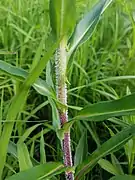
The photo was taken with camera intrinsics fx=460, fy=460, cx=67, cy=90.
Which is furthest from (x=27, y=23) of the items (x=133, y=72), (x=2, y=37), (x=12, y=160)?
(x=12, y=160)

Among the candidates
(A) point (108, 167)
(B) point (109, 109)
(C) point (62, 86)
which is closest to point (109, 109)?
(B) point (109, 109)

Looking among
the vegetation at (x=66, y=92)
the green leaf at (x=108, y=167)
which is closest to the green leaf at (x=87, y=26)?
the vegetation at (x=66, y=92)

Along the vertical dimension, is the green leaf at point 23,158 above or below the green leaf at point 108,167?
above

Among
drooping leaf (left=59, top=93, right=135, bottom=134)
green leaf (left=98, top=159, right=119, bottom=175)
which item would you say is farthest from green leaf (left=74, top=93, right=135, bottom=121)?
green leaf (left=98, top=159, right=119, bottom=175)

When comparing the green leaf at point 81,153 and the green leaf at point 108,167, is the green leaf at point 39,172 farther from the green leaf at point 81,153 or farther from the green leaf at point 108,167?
the green leaf at point 108,167

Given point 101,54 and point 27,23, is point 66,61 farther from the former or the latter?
point 27,23

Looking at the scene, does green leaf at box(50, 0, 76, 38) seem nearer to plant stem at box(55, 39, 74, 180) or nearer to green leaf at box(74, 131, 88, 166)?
plant stem at box(55, 39, 74, 180)
